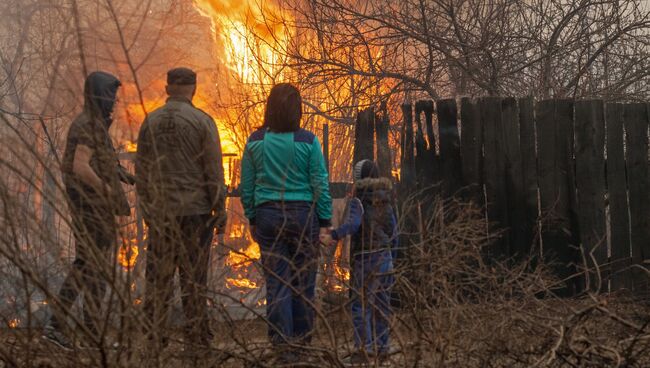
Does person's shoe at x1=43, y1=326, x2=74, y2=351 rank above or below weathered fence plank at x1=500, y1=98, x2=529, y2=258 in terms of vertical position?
below

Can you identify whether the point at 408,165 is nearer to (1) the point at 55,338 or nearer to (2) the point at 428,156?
(2) the point at 428,156

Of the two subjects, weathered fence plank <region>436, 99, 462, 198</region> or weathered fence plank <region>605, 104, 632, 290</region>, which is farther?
weathered fence plank <region>605, 104, 632, 290</region>

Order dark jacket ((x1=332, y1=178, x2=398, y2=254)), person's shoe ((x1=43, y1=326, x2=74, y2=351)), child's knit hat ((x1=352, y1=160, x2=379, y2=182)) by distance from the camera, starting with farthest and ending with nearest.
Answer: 1. child's knit hat ((x1=352, y1=160, x2=379, y2=182))
2. dark jacket ((x1=332, y1=178, x2=398, y2=254))
3. person's shoe ((x1=43, y1=326, x2=74, y2=351))

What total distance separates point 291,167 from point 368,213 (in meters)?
0.77

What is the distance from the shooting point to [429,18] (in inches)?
454

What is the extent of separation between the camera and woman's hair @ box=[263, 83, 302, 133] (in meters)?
6.27

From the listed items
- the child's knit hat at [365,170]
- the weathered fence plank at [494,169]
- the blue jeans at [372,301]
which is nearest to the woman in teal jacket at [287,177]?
the blue jeans at [372,301]

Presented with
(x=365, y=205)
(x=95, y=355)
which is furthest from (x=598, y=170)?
(x=95, y=355)

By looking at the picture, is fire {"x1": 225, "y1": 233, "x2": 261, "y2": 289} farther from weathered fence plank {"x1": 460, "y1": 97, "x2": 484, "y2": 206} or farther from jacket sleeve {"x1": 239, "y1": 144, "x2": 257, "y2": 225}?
weathered fence plank {"x1": 460, "y1": 97, "x2": 484, "y2": 206}

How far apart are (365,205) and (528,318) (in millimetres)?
2760

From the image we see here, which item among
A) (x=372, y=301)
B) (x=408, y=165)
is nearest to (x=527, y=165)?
(x=408, y=165)

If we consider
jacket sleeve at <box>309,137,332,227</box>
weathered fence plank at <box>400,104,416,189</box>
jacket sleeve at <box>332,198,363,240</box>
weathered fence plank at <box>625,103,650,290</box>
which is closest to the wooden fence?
weathered fence plank at <box>400,104,416,189</box>

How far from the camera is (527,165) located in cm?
895

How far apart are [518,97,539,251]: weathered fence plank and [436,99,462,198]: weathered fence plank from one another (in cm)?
56
